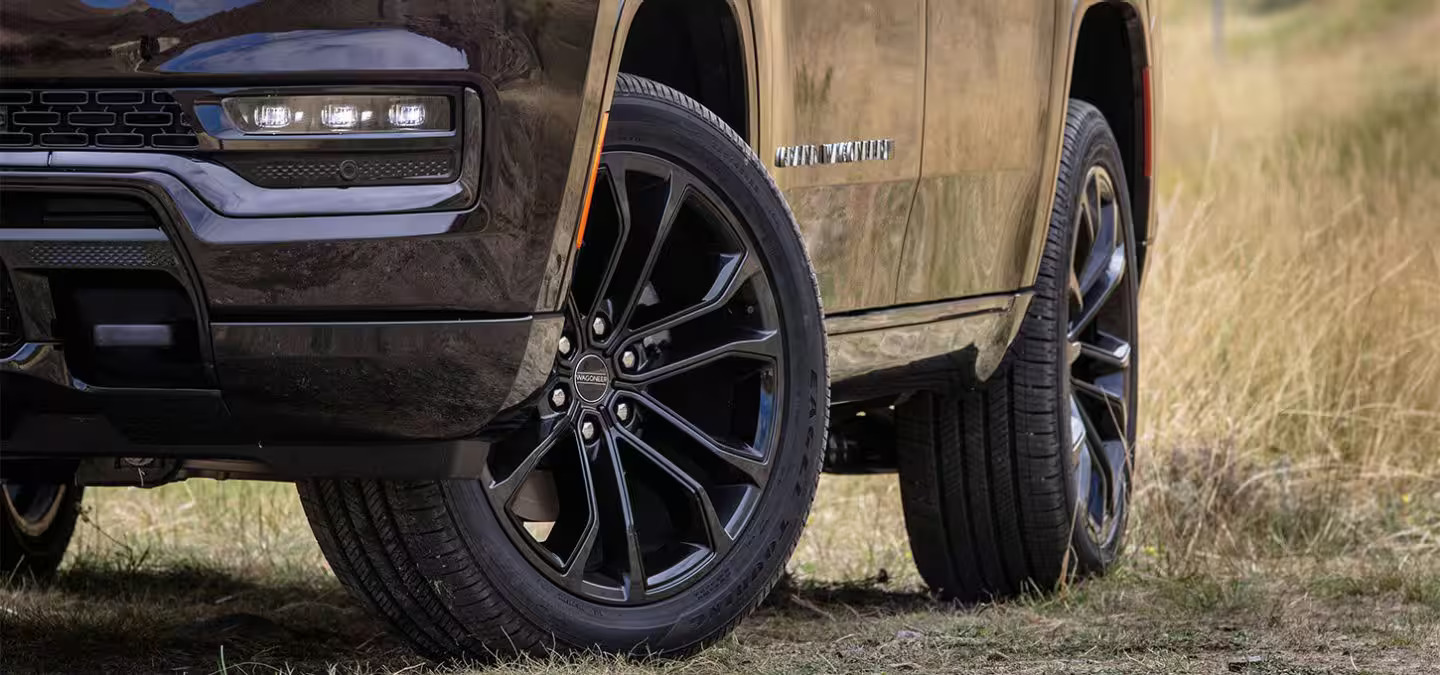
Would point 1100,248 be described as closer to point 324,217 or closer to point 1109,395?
point 1109,395

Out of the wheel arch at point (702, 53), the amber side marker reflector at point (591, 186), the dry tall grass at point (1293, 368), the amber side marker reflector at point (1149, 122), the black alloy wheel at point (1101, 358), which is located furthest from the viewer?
the dry tall grass at point (1293, 368)

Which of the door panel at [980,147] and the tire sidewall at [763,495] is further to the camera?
the door panel at [980,147]

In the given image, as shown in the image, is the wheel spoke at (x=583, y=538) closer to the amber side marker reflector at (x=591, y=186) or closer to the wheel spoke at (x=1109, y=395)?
the amber side marker reflector at (x=591, y=186)

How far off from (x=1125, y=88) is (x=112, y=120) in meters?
3.41

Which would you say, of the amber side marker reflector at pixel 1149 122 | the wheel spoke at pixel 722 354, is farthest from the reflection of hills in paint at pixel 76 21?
the amber side marker reflector at pixel 1149 122

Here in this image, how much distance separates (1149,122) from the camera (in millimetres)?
6043

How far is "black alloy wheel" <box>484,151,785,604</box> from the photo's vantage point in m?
3.65

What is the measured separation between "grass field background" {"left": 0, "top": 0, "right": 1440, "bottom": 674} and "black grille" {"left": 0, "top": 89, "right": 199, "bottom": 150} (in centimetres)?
98

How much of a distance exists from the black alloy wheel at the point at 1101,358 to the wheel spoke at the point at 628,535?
194 cm

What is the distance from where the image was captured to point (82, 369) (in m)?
3.25

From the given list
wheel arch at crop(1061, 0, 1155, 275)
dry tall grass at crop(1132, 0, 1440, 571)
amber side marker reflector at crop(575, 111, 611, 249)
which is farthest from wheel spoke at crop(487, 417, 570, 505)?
wheel arch at crop(1061, 0, 1155, 275)

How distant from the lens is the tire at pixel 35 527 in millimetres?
5523

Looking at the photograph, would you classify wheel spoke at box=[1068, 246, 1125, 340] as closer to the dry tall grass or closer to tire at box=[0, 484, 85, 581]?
the dry tall grass

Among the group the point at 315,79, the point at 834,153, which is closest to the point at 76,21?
the point at 315,79
